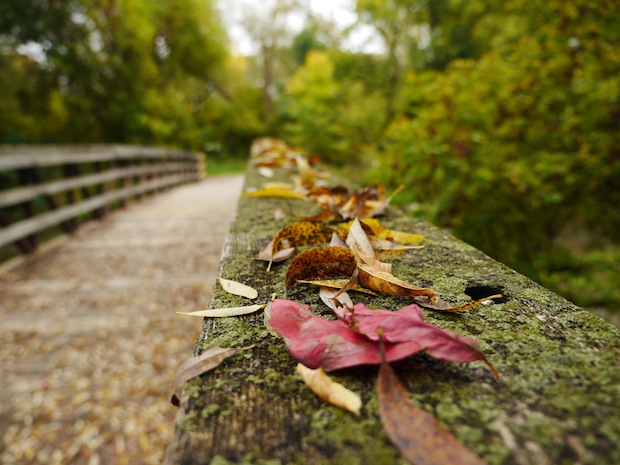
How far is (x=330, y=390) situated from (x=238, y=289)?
1.23ft

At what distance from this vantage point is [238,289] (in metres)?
0.81

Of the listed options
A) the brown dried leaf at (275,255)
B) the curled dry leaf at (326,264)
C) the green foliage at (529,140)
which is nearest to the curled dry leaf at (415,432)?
the curled dry leaf at (326,264)

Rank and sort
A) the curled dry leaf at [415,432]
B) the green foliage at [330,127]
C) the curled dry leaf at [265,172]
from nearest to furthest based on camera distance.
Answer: the curled dry leaf at [415,432] < the curled dry leaf at [265,172] < the green foliage at [330,127]

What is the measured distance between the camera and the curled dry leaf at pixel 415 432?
385 mm

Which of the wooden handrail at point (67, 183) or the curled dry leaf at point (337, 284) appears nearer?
the curled dry leaf at point (337, 284)

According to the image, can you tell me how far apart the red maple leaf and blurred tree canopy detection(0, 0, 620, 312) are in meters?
2.28

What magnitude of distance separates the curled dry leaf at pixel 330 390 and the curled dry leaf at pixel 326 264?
0.99ft

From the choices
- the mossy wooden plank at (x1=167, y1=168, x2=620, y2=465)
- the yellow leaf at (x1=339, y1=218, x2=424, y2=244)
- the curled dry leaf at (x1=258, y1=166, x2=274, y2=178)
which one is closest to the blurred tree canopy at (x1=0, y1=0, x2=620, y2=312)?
the curled dry leaf at (x1=258, y1=166, x2=274, y2=178)

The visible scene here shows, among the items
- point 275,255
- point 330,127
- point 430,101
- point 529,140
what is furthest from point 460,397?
point 330,127

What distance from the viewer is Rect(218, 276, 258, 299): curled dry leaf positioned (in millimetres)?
791

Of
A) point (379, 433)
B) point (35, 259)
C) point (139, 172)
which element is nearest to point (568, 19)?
point (379, 433)

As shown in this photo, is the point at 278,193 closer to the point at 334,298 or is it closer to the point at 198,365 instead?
the point at 334,298

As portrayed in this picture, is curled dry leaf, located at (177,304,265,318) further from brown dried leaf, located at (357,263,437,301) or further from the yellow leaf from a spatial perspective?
the yellow leaf

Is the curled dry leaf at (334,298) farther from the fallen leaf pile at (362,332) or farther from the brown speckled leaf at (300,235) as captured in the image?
the brown speckled leaf at (300,235)
